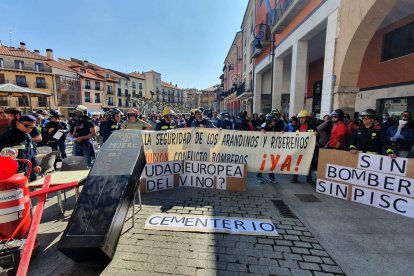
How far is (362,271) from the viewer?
2.64 m

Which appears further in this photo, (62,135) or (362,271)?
(62,135)

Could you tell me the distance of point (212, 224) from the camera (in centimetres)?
368

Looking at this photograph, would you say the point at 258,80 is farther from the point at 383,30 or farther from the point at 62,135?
the point at 62,135

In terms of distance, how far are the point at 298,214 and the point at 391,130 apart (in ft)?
14.9

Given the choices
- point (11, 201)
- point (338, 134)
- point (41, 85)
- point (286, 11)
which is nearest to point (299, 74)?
point (286, 11)

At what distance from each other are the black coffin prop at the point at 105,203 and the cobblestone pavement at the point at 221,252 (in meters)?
0.35

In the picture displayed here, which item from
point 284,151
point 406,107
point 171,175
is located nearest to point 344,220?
point 284,151

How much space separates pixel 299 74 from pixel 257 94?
9.36 m

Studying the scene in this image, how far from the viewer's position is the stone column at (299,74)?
10646mm

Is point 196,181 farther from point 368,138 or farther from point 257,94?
point 257,94

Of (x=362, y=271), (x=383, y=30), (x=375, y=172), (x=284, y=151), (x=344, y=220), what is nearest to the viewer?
(x=362, y=271)

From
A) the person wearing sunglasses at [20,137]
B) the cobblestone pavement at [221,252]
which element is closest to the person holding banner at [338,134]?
the cobblestone pavement at [221,252]

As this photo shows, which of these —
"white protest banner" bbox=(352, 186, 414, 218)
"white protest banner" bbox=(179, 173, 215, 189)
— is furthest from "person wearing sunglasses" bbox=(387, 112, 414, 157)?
"white protest banner" bbox=(179, 173, 215, 189)

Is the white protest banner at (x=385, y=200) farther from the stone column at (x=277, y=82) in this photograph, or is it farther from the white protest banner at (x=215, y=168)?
the stone column at (x=277, y=82)
